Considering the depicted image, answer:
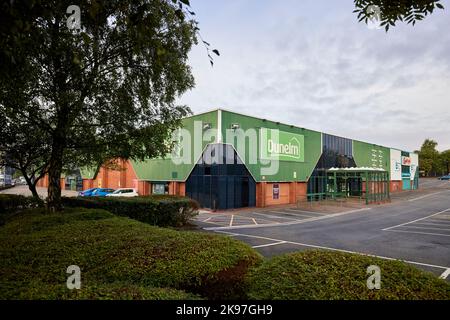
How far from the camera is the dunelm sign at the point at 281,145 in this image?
91.5ft

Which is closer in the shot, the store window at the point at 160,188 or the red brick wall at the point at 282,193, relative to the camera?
the red brick wall at the point at 282,193

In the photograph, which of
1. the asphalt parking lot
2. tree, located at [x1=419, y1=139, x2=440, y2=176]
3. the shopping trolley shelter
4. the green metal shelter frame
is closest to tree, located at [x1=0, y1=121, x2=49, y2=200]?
the shopping trolley shelter

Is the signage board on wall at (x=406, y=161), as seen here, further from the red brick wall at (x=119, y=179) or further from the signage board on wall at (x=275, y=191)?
the red brick wall at (x=119, y=179)

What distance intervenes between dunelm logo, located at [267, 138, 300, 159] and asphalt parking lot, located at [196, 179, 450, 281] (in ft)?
24.0

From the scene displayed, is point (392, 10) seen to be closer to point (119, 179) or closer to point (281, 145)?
point (281, 145)

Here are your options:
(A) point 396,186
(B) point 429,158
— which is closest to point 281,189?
(A) point 396,186

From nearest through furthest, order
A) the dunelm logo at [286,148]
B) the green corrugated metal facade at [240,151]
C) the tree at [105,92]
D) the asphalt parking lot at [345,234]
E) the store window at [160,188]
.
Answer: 1. the tree at [105,92]
2. the asphalt parking lot at [345,234]
3. the green corrugated metal facade at [240,151]
4. the dunelm logo at [286,148]
5. the store window at [160,188]

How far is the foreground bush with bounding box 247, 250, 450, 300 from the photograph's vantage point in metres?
3.24

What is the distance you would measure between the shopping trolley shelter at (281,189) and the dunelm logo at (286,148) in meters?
0.10

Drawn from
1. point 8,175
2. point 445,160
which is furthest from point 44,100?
point 445,160

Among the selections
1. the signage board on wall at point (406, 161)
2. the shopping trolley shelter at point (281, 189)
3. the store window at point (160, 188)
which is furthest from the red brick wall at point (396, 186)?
the store window at point (160, 188)
